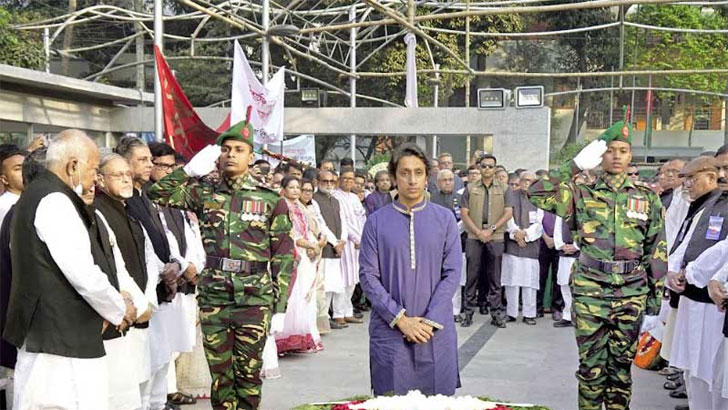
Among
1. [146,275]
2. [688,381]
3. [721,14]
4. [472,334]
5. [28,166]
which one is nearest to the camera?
[28,166]

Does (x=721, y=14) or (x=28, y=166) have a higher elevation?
(x=721, y=14)

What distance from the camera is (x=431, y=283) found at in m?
4.63

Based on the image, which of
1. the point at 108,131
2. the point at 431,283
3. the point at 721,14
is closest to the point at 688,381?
the point at 431,283

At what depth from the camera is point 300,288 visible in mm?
8500

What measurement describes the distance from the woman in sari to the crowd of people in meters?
0.93

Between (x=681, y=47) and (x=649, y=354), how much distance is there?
113 feet

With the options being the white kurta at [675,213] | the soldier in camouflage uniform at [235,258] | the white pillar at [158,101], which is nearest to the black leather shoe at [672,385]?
the white kurta at [675,213]

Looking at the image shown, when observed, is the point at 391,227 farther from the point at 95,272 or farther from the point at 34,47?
the point at 34,47

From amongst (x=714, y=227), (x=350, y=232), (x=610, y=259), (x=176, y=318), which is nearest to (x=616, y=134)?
(x=610, y=259)

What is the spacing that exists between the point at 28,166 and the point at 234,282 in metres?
1.40

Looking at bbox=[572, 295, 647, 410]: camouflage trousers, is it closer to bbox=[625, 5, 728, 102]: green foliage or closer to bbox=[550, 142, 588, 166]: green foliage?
bbox=[550, 142, 588, 166]: green foliage

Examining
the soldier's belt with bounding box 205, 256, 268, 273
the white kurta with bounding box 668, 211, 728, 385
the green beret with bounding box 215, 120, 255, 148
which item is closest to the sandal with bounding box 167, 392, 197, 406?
the soldier's belt with bounding box 205, 256, 268, 273

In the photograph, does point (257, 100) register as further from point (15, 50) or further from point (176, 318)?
point (15, 50)

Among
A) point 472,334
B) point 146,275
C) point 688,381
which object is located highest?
point 146,275
